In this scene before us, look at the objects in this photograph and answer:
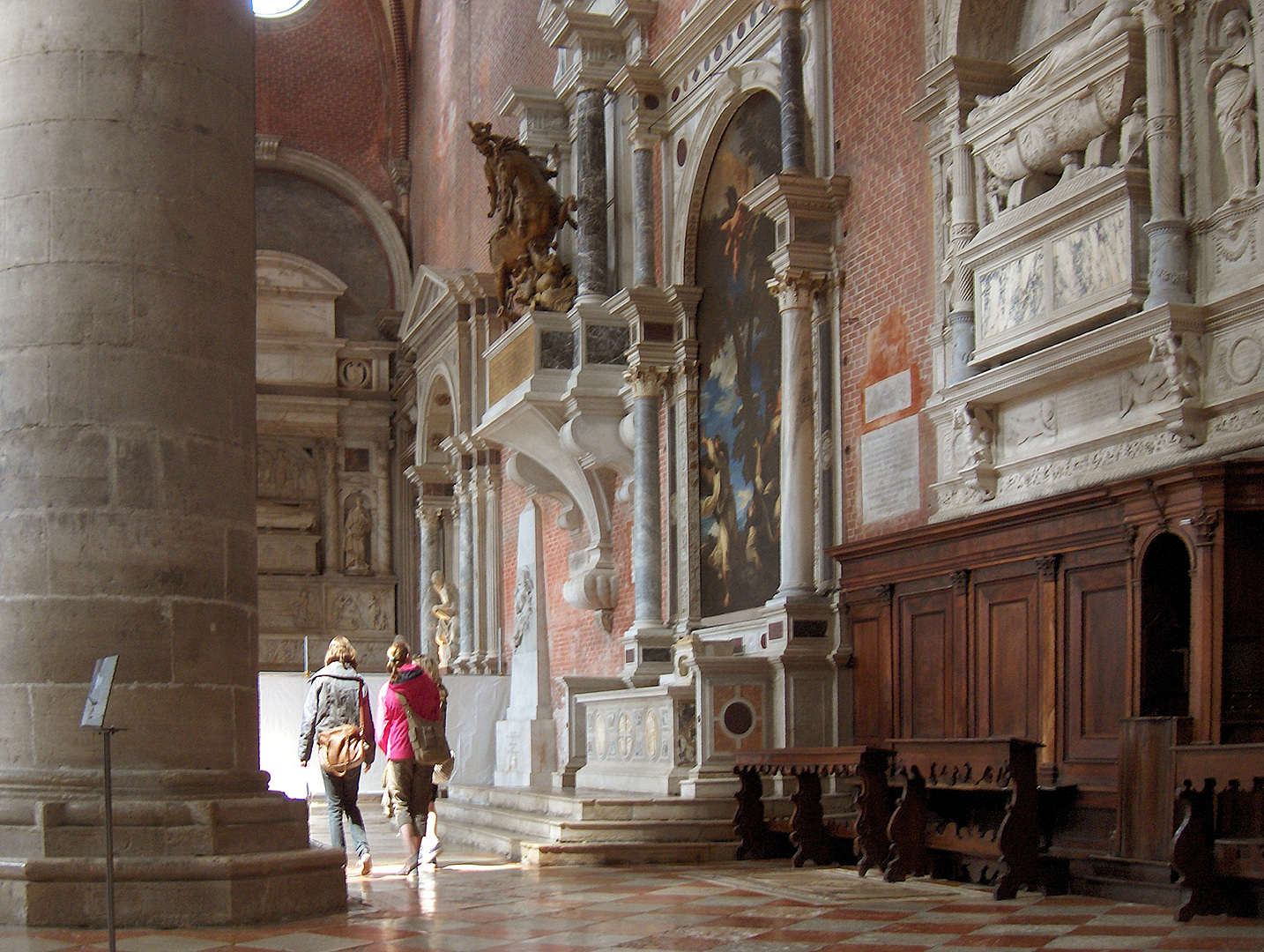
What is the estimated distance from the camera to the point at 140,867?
657cm

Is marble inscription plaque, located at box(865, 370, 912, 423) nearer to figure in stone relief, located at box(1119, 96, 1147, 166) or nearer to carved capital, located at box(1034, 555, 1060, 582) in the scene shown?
carved capital, located at box(1034, 555, 1060, 582)

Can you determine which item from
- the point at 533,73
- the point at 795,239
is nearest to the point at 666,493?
the point at 795,239

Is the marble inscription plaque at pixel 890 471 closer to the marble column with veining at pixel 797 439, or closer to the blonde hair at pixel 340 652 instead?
the marble column with veining at pixel 797 439

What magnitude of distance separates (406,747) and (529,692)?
18.6 ft

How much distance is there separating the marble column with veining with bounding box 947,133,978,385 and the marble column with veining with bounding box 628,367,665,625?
4.77 meters

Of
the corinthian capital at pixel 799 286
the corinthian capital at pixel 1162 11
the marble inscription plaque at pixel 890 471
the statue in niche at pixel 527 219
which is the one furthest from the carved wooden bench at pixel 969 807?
the statue in niche at pixel 527 219

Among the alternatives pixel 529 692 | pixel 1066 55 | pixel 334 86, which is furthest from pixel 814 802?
pixel 334 86

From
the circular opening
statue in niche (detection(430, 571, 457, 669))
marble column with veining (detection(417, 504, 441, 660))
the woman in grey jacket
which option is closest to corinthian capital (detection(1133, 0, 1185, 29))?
the woman in grey jacket

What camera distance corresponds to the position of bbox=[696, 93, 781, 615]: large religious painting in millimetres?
12719

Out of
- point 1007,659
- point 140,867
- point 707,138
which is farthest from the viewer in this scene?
point 707,138

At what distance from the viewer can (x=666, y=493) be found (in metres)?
14.6

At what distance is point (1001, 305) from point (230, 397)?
467 cm

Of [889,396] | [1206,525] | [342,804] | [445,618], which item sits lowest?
[342,804]

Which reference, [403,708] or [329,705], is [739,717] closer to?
[403,708]
